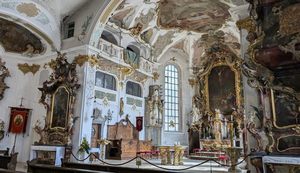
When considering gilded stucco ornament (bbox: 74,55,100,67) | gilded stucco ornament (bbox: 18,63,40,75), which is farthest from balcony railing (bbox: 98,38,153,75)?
gilded stucco ornament (bbox: 18,63,40,75)

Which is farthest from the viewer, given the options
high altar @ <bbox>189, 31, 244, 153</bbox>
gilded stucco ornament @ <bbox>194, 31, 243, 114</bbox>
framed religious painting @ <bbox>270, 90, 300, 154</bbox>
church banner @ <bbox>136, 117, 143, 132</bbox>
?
gilded stucco ornament @ <bbox>194, 31, 243, 114</bbox>

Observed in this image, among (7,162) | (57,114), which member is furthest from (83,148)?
(7,162)

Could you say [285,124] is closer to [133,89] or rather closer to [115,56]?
[115,56]

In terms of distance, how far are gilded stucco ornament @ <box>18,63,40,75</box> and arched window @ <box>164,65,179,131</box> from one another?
933 cm

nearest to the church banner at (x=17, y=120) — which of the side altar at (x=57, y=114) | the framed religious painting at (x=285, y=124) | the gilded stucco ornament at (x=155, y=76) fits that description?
the side altar at (x=57, y=114)

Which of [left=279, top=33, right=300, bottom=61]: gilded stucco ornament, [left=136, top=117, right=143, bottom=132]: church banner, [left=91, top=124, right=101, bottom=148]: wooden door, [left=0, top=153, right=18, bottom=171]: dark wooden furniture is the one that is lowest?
[left=0, top=153, right=18, bottom=171]: dark wooden furniture

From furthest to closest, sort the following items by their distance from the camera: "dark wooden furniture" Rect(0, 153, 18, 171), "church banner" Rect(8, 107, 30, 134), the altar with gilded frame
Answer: "church banner" Rect(8, 107, 30, 134) < the altar with gilded frame < "dark wooden furniture" Rect(0, 153, 18, 171)

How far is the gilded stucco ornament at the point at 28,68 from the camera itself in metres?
13.0

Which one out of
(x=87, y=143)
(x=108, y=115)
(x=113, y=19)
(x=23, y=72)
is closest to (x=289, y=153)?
(x=87, y=143)

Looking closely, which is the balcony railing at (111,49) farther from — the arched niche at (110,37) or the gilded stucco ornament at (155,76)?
the gilded stucco ornament at (155,76)

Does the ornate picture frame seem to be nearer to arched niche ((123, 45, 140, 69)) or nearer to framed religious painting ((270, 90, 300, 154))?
arched niche ((123, 45, 140, 69))

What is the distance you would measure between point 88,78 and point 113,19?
4.62 metres

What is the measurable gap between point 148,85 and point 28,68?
7698 mm

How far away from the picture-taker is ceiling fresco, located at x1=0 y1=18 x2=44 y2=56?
12.4m
